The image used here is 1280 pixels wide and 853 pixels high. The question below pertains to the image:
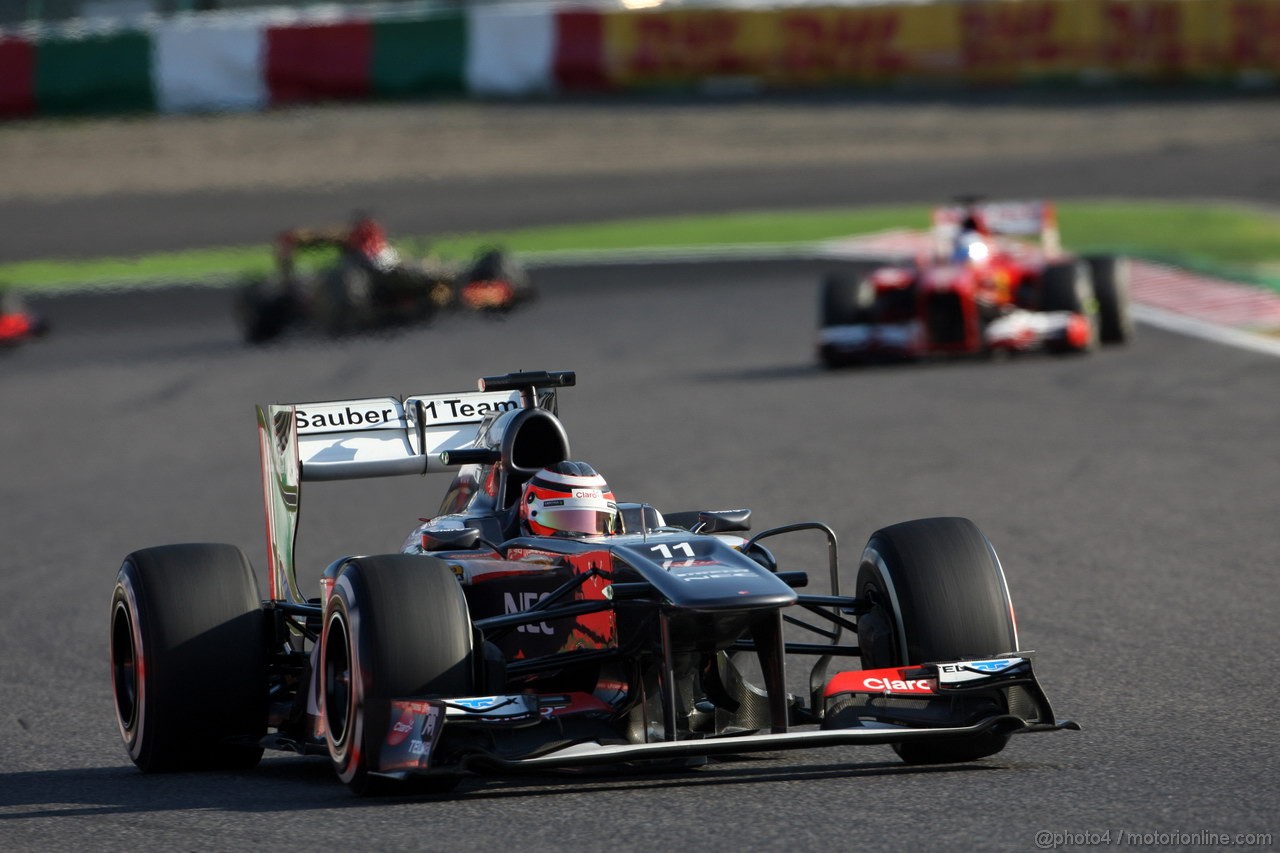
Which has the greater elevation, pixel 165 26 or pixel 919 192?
pixel 165 26

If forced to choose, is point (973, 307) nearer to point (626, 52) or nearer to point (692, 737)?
point (692, 737)

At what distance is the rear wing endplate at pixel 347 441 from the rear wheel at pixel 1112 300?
12267 millimetres

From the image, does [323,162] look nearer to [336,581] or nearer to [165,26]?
[165,26]

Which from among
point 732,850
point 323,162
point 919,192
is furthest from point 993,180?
point 732,850

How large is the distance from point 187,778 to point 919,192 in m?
26.2

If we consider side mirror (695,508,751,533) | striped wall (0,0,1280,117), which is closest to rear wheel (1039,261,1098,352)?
side mirror (695,508,751,533)

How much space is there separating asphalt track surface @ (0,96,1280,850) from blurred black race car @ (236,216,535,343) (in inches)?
17.2

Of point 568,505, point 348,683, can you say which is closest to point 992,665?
point 568,505

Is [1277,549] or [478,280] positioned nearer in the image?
[1277,549]

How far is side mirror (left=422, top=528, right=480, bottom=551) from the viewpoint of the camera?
691 centimetres

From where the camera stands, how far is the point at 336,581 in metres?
6.40

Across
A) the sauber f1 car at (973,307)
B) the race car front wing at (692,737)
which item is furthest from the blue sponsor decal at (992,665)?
the sauber f1 car at (973,307)

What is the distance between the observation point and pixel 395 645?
19.7 feet

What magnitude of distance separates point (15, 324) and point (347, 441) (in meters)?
17.7
